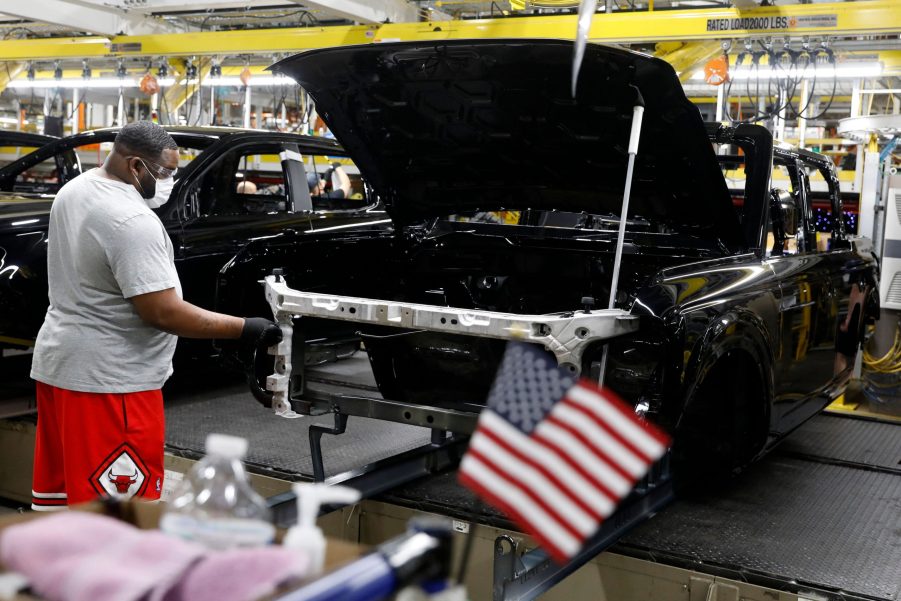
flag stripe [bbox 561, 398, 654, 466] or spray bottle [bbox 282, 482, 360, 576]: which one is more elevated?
flag stripe [bbox 561, 398, 654, 466]

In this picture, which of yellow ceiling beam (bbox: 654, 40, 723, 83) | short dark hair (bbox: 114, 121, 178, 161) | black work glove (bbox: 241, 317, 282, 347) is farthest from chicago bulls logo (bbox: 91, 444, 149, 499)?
yellow ceiling beam (bbox: 654, 40, 723, 83)

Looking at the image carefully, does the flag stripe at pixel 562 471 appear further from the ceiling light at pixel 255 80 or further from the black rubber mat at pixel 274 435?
the ceiling light at pixel 255 80

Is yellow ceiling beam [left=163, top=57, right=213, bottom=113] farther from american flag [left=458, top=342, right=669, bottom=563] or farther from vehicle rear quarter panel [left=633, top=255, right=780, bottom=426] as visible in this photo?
american flag [left=458, top=342, right=669, bottom=563]

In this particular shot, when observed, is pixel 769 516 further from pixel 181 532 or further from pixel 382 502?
pixel 181 532

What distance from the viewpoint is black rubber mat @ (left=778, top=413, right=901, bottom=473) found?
16.4 ft

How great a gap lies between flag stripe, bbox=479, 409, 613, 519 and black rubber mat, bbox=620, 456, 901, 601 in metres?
1.88

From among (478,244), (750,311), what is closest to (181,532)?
(750,311)

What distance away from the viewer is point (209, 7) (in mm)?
9023

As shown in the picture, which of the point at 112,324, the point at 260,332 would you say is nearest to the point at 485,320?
the point at 260,332

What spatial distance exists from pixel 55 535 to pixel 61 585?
0.11 m

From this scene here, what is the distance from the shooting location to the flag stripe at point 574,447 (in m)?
1.56

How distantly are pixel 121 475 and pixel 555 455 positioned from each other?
2.04 meters

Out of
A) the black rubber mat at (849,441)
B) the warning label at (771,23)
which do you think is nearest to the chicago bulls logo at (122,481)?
the black rubber mat at (849,441)

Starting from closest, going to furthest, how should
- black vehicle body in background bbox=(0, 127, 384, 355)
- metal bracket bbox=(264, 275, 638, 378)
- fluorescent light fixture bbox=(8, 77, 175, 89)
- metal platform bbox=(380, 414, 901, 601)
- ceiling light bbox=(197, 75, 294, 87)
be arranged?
1. metal bracket bbox=(264, 275, 638, 378)
2. metal platform bbox=(380, 414, 901, 601)
3. black vehicle body in background bbox=(0, 127, 384, 355)
4. ceiling light bbox=(197, 75, 294, 87)
5. fluorescent light fixture bbox=(8, 77, 175, 89)
